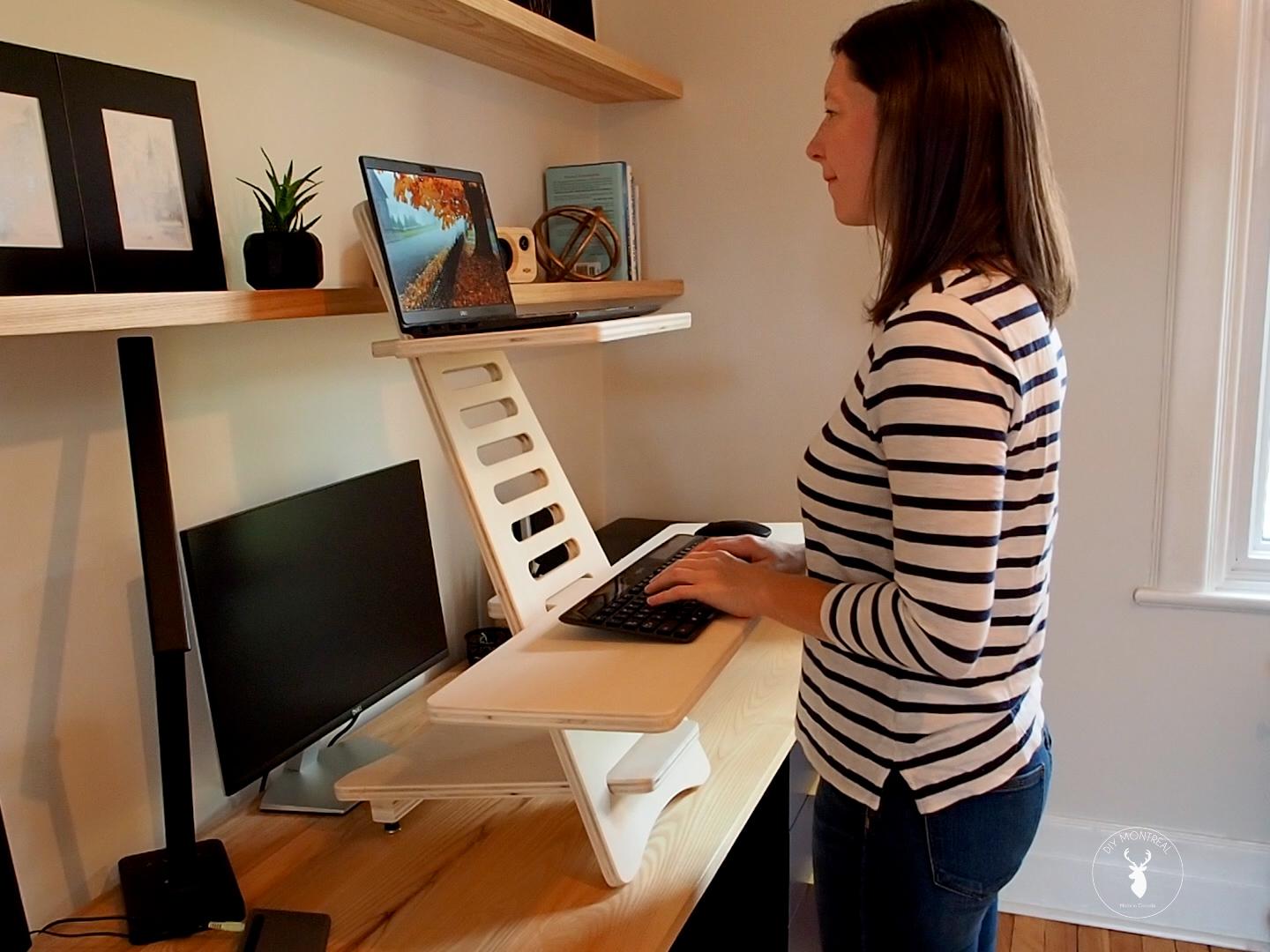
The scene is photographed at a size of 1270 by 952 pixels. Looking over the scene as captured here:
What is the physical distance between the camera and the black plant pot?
1.30 m

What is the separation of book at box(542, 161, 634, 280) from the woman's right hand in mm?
1077

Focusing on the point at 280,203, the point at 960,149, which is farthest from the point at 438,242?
the point at 960,149

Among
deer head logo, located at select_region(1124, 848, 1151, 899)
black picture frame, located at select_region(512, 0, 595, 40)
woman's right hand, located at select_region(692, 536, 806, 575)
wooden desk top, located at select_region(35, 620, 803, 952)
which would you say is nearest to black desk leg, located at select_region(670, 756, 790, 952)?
wooden desk top, located at select_region(35, 620, 803, 952)

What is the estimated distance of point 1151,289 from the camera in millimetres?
2043

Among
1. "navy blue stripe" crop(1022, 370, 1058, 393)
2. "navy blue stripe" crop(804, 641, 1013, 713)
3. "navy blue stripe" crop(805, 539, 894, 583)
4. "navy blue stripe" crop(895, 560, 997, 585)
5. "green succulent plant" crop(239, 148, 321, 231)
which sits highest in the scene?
"green succulent plant" crop(239, 148, 321, 231)

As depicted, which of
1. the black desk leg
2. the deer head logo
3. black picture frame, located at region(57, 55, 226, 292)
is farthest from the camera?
the deer head logo

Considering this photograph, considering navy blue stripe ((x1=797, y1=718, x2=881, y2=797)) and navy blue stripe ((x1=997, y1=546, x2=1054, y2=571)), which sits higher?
navy blue stripe ((x1=997, y1=546, x2=1054, y2=571))

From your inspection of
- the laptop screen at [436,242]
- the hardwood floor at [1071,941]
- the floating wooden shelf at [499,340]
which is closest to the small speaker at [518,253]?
the laptop screen at [436,242]

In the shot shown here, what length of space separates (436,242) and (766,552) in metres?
0.61

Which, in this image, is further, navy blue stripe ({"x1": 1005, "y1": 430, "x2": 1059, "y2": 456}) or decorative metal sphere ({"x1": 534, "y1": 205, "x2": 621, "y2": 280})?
decorative metal sphere ({"x1": 534, "y1": 205, "x2": 621, "y2": 280})

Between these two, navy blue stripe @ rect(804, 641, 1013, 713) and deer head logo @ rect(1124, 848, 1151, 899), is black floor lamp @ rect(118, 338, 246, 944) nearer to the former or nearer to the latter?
navy blue stripe @ rect(804, 641, 1013, 713)

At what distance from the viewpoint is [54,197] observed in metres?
1.07

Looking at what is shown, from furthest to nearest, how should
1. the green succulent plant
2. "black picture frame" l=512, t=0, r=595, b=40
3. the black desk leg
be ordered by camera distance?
"black picture frame" l=512, t=0, r=595, b=40
the black desk leg
the green succulent plant

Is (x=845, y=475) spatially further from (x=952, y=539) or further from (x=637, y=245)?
(x=637, y=245)
